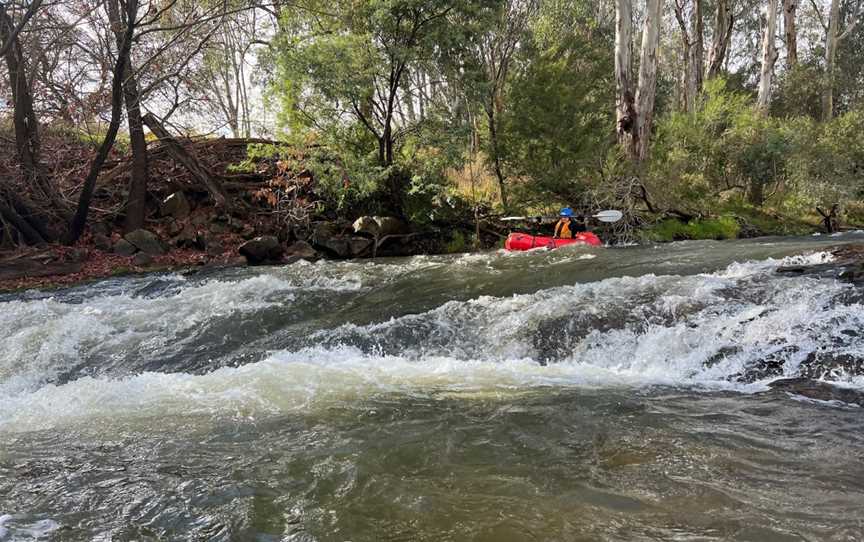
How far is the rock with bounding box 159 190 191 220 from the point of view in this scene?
15.5 meters

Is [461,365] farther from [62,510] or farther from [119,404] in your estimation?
[62,510]

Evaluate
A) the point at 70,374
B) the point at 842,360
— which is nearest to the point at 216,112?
the point at 70,374

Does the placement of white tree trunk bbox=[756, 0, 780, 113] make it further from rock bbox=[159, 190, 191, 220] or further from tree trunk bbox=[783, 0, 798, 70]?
rock bbox=[159, 190, 191, 220]

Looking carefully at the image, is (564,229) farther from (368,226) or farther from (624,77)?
(624,77)

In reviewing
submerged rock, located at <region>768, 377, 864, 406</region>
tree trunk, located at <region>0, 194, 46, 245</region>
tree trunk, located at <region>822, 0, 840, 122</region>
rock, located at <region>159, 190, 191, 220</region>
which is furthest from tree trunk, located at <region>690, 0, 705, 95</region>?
tree trunk, located at <region>0, 194, 46, 245</region>

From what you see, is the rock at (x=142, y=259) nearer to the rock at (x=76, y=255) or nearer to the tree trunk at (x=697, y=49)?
the rock at (x=76, y=255)

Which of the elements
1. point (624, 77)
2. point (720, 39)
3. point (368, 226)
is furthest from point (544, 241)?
point (720, 39)

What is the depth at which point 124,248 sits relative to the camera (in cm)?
1358

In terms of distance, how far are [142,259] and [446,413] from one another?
11.2 meters

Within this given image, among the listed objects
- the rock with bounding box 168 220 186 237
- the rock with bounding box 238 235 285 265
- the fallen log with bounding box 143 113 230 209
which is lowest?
the rock with bounding box 238 235 285 265

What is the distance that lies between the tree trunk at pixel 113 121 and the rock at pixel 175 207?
1.88m

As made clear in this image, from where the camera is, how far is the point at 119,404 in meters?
5.00

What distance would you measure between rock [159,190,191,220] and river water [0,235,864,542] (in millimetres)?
6855

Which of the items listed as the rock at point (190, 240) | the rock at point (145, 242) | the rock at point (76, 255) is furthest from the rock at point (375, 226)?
the rock at point (76, 255)
